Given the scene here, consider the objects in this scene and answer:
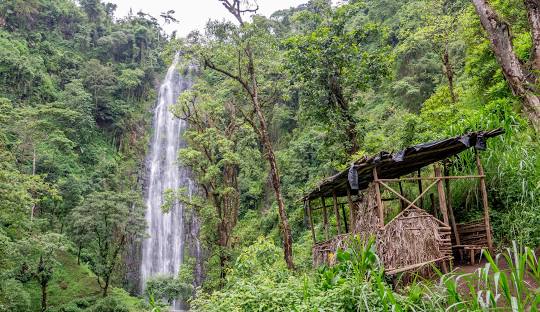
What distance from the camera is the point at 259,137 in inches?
689

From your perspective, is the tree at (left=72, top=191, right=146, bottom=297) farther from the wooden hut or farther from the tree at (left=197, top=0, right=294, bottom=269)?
the wooden hut

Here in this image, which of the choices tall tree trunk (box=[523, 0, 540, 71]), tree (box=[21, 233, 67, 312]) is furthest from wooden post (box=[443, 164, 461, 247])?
tree (box=[21, 233, 67, 312])

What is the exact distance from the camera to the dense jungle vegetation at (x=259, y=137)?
5.73 metres

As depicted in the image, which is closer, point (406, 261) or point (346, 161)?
point (406, 261)

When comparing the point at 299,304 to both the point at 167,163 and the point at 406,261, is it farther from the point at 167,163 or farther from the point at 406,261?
the point at 167,163

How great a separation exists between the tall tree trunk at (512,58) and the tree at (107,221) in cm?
1637

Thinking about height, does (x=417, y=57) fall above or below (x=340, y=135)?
above

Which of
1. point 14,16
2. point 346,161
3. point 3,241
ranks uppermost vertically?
point 14,16

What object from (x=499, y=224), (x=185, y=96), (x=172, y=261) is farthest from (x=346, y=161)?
(x=172, y=261)

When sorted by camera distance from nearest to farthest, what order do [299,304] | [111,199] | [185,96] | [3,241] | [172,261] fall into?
1. [299,304]
2. [3,241]
3. [185,96]
4. [111,199]
5. [172,261]

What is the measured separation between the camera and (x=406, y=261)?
5.49 meters

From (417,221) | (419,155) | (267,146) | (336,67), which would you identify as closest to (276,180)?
(267,146)

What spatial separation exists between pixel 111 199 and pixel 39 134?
20.8 feet

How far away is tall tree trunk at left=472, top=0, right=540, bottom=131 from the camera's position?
242 inches
